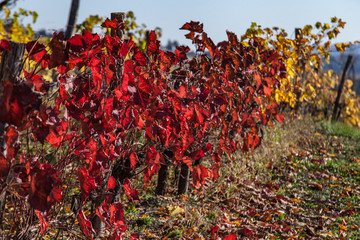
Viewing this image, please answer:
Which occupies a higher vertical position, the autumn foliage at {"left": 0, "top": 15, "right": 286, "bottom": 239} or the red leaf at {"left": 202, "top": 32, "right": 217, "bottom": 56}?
the red leaf at {"left": 202, "top": 32, "right": 217, "bottom": 56}

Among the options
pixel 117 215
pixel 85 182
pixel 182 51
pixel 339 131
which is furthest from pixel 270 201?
pixel 339 131

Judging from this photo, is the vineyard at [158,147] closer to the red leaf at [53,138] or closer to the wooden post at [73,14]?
the red leaf at [53,138]

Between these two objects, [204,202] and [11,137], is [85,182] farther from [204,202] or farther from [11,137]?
[204,202]

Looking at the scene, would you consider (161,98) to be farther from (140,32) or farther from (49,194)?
(140,32)

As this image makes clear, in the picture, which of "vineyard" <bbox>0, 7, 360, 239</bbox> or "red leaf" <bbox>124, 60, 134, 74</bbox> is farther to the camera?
"red leaf" <bbox>124, 60, 134, 74</bbox>

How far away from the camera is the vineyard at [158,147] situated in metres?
1.71

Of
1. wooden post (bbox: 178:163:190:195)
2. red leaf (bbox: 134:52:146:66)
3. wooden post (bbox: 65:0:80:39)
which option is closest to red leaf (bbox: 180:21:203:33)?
red leaf (bbox: 134:52:146:66)

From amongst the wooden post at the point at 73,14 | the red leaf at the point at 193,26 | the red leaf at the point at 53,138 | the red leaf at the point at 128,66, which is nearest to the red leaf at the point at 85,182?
the red leaf at the point at 53,138

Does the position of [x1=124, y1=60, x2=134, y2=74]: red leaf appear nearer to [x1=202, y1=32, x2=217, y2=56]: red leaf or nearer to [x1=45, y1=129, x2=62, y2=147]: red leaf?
[x1=45, y1=129, x2=62, y2=147]: red leaf

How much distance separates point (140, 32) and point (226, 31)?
567 cm

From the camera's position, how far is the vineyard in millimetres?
1712

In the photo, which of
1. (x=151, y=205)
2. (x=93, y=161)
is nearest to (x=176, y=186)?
(x=151, y=205)

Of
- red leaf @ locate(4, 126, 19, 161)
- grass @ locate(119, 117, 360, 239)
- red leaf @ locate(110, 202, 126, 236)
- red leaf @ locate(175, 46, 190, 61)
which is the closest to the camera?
red leaf @ locate(4, 126, 19, 161)

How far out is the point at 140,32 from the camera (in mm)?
8602
